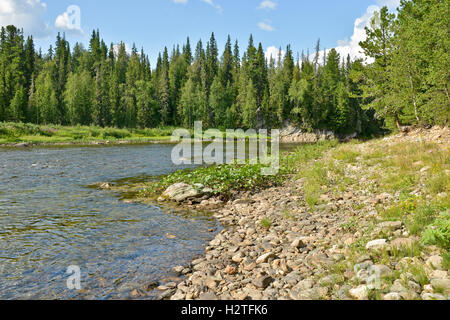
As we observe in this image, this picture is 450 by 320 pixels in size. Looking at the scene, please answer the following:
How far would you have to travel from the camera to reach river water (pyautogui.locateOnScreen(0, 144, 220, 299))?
6.41 metres

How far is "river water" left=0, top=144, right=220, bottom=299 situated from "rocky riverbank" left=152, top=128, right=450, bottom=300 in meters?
0.92

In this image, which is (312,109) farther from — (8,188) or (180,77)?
(8,188)

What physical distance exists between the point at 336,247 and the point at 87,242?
6902 mm

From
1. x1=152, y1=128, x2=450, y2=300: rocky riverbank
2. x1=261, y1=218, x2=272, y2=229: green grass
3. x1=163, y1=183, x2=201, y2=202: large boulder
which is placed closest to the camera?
x1=152, y1=128, x2=450, y2=300: rocky riverbank

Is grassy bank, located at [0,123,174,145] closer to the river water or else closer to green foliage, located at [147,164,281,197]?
the river water

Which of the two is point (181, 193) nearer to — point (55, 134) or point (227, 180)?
point (227, 180)

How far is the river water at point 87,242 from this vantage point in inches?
252

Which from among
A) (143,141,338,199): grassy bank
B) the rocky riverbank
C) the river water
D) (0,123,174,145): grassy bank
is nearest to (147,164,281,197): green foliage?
(143,141,338,199): grassy bank

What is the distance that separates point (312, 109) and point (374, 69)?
4836cm

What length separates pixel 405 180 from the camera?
9.82 metres

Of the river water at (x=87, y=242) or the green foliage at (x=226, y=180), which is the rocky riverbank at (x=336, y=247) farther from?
the green foliage at (x=226, y=180)

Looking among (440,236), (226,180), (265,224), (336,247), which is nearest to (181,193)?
(226,180)
